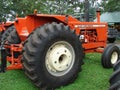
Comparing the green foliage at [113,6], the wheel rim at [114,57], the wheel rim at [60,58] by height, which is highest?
the green foliage at [113,6]

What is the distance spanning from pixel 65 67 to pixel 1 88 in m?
1.46

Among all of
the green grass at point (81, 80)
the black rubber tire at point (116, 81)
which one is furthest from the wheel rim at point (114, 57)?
the black rubber tire at point (116, 81)

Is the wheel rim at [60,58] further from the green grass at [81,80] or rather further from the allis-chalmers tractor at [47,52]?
the green grass at [81,80]

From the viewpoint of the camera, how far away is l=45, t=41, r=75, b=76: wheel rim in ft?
16.6

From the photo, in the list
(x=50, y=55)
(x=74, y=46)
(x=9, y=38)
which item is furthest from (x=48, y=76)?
(x=9, y=38)

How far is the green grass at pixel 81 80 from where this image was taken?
527cm

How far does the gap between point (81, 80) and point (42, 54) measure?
1374mm

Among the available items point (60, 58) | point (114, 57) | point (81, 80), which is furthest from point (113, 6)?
point (60, 58)

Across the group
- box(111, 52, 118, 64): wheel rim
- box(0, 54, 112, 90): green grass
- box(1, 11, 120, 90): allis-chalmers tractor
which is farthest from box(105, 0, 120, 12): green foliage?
box(1, 11, 120, 90): allis-chalmers tractor

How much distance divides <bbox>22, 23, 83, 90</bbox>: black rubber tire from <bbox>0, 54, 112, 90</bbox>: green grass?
0.26 meters

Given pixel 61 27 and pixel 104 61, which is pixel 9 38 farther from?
pixel 104 61

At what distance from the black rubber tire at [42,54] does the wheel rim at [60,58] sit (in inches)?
3.8

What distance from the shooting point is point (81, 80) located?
18.7 ft

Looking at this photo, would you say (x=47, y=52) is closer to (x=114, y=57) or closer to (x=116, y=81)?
(x=116, y=81)
